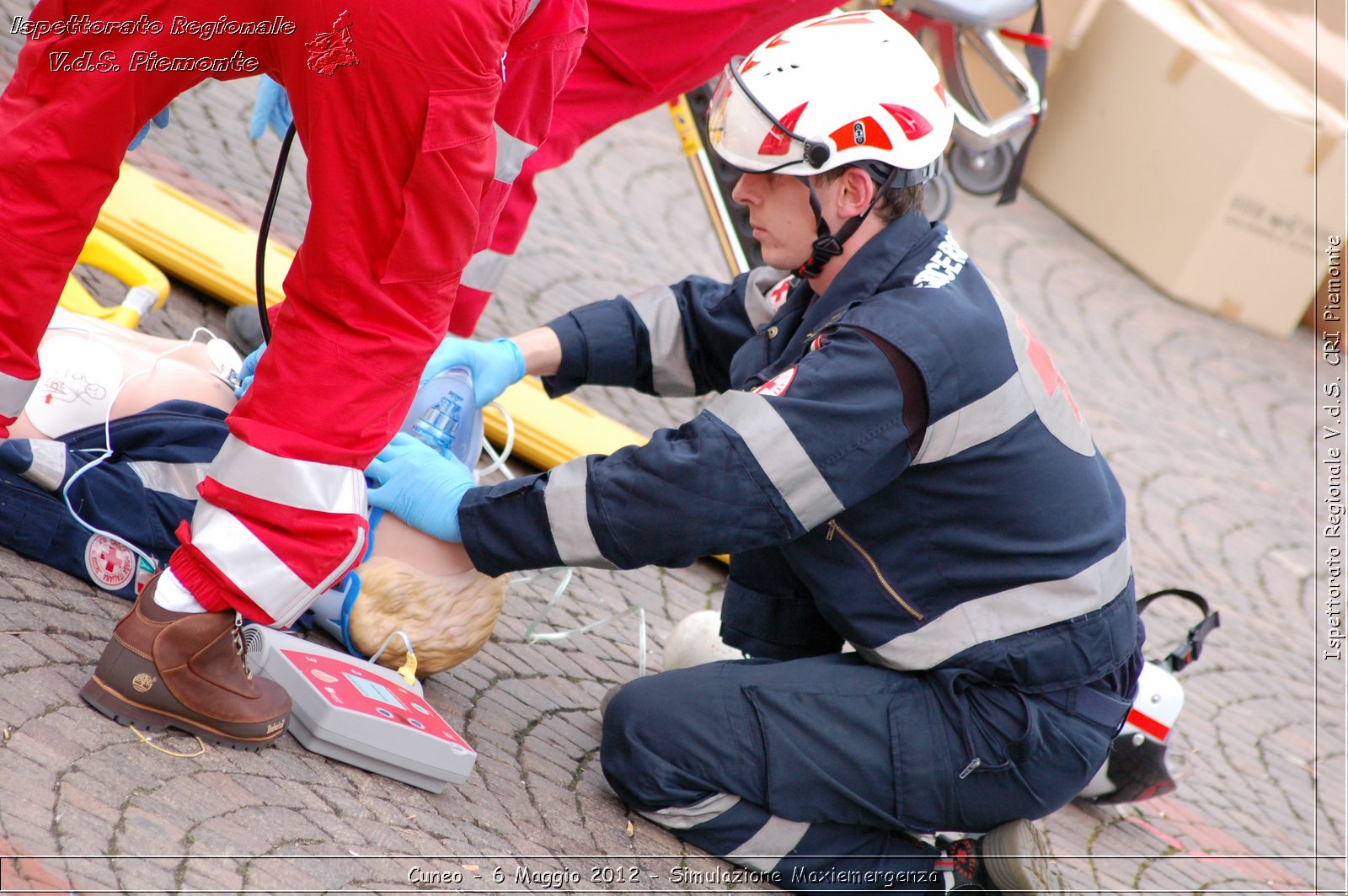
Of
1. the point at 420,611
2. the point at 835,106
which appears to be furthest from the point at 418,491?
the point at 835,106

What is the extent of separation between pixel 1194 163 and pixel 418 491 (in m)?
6.01

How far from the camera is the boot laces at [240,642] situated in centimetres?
204

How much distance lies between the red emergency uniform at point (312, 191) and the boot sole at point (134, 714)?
231 millimetres

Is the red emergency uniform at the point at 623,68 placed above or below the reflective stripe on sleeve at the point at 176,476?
above

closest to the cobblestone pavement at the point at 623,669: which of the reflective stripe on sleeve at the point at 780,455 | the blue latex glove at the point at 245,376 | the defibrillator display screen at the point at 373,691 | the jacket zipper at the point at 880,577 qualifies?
the defibrillator display screen at the point at 373,691

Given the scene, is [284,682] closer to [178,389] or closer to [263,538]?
[263,538]

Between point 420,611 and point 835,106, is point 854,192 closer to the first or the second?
point 835,106

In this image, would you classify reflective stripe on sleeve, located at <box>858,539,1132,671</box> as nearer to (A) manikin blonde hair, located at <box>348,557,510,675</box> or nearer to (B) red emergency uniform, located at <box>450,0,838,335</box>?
(A) manikin blonde hair, located at <box>348,557,510,675</box>

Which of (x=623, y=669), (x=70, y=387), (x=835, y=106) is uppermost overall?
(x=835, y=106)

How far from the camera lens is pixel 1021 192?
8008mm

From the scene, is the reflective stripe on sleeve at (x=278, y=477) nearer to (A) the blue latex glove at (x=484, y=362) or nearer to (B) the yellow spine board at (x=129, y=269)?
(A) the blue latex glove at (x=484, y=362)

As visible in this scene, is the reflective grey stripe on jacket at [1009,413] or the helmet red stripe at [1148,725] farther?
the helmet red stripe at [1148,725]

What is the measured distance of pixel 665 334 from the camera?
3.07 meters

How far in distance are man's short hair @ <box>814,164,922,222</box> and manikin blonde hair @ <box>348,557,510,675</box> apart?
1.00 meters
